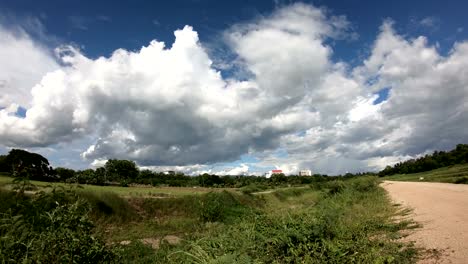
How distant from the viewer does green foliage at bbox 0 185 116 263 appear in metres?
4.20

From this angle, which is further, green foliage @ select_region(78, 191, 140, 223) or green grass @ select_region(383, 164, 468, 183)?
green grass @ select_region(383, 164, 468, 183)

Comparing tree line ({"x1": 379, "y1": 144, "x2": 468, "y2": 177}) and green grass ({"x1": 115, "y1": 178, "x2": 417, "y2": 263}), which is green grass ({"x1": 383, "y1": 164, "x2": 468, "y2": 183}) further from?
green grass ({"x1": 115, "y1": 178, "x2": 417, "y2": 263})

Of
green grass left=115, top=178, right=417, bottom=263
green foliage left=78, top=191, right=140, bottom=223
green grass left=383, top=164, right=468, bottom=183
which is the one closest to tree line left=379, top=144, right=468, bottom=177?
green grass left=383, top=164, right=468, bottom=183

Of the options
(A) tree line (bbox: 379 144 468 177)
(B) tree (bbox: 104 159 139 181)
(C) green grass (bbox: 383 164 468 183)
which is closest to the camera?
(C) green grass (bbox: 383 164 468 183)

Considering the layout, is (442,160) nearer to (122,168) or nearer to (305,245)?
(122,168)

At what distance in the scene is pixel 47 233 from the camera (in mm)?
4570

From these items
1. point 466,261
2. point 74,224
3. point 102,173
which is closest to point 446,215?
point 466,261

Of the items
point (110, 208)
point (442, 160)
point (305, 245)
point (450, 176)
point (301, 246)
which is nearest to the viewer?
point (305, 245)

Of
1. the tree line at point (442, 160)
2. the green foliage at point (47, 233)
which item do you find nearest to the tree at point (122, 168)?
the tree line at point (442, 160)

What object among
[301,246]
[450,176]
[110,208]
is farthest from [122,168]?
[301,246]

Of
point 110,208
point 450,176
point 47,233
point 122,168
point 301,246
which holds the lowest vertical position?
point 301,246

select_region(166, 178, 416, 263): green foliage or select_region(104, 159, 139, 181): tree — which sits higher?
select_region(104, 159, 139, 181): tree

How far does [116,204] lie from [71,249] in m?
26.5

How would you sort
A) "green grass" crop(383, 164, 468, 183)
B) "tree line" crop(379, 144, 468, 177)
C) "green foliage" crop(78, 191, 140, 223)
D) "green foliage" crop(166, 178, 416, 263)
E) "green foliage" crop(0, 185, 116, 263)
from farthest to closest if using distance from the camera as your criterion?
"tree line" crop(379, 144, 468, 177), "green grass" crop(383, 164, 468, 183), "green foliage" crop(78, 191, 140, 223), "green foliage" crop(166, 178, 416, 263), "green foliage" crop(0, 185, 116, 263)
